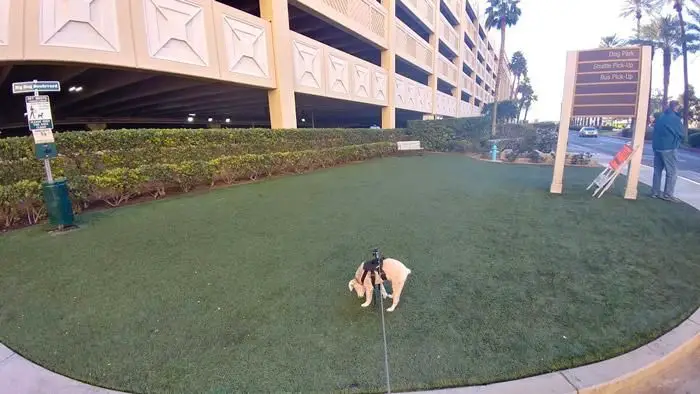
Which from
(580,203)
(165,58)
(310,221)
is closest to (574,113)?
(580,203)

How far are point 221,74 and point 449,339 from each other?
405 inches

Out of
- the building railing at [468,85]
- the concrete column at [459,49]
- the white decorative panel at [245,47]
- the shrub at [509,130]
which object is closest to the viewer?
the white decorative panel at [245,47]

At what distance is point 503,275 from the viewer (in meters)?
3.76

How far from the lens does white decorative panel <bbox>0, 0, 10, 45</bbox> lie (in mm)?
6355

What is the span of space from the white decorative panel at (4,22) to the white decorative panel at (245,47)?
4.94 metres

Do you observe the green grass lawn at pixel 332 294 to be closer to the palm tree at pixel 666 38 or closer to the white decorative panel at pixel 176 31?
the white decorative panel at pixel 176 31

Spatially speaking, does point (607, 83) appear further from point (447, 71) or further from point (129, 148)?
point (447, 71)

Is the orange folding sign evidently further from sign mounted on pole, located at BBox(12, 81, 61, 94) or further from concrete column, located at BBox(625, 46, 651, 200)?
sign mounted on pole, located at BBox(12, 81, 61, 94)

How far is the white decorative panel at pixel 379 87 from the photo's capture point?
18.9m

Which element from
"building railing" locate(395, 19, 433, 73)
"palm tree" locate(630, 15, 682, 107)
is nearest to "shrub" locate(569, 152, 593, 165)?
"building railing" locate(395, 19, 433, 73)

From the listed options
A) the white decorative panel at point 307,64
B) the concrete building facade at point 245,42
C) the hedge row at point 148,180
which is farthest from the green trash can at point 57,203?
the white decorative panel at point 307,64

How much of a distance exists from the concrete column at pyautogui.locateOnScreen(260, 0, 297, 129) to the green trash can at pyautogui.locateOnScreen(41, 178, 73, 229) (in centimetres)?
793

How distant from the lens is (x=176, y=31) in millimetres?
8984

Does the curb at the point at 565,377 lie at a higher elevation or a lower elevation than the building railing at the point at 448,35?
lower
